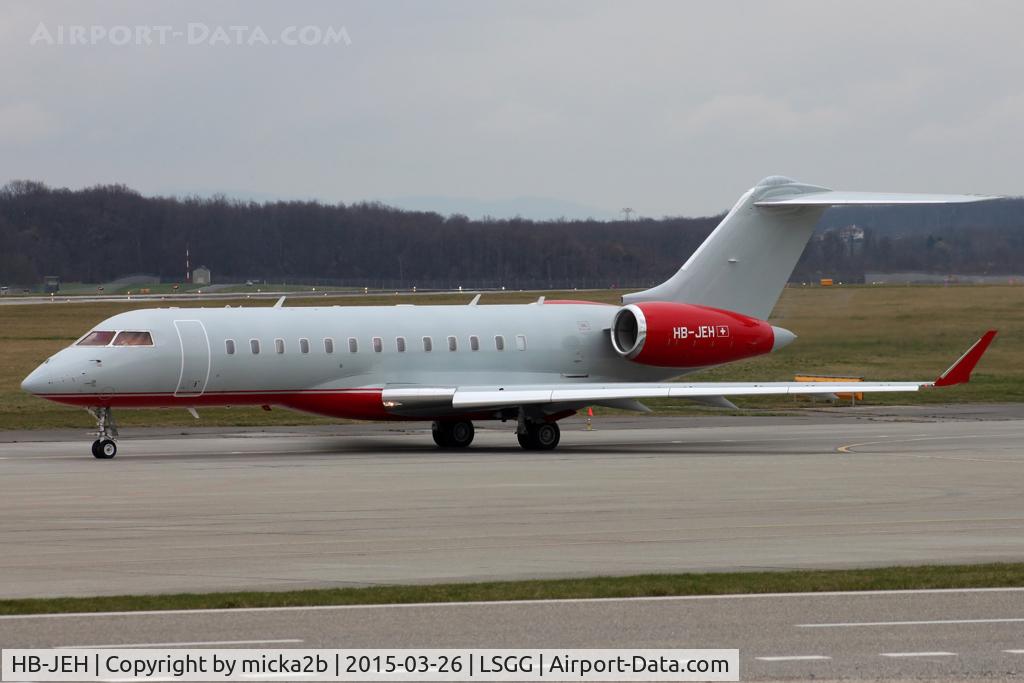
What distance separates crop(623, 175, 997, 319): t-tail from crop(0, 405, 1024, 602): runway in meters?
3.59

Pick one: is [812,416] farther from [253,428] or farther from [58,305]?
[58,305]

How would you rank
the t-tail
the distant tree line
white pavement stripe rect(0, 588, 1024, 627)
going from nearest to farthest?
white pavement stripe rect(0, 588, 1024, 627), the t-tail, the distant tree line

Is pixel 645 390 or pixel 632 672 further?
pixel 645 390

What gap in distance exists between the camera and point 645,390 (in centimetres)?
3278

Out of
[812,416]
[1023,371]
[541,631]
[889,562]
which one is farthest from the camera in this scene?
[1023,371]

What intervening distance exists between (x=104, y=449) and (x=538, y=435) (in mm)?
9319

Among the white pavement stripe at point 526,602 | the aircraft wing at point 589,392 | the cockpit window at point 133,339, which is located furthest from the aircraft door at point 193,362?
the white pavement stripe at point 526,602

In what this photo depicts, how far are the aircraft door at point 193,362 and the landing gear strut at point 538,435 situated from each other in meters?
7.02

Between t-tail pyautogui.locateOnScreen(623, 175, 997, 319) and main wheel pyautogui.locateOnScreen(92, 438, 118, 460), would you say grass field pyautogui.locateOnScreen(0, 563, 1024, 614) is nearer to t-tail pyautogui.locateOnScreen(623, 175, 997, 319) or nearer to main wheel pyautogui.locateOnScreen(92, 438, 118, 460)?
main wheel pyautogui.locateOnScreen(92, 438, 118, 460)

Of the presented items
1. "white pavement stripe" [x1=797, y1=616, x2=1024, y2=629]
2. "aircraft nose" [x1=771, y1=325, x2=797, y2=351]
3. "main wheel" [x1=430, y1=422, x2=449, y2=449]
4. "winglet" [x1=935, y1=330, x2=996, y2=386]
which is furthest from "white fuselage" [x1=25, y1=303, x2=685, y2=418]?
"white pavement stripe" [x1=797, y1=616, x2=1024, y2=629]

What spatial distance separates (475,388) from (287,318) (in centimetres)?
444

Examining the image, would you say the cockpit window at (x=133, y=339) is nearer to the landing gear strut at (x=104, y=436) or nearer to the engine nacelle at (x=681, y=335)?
the landing gear strut at (x=104, y=436)

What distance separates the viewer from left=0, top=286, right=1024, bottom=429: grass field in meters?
44.2

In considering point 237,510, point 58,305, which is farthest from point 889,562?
point 58,305
